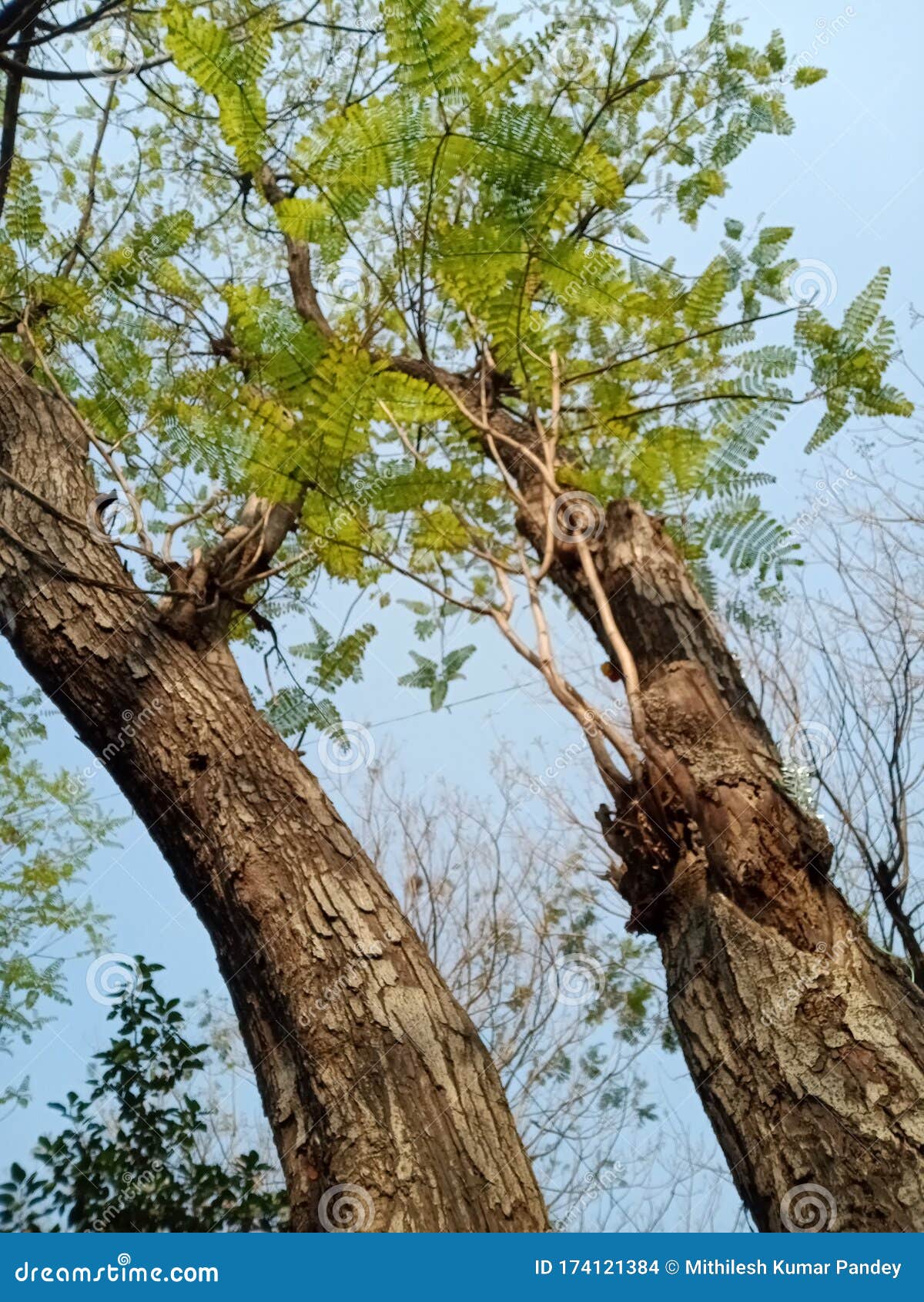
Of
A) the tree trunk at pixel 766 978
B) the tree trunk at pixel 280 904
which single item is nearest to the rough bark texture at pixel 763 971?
the tree trunk at pixel 766 978

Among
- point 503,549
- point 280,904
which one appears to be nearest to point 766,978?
point 280,904

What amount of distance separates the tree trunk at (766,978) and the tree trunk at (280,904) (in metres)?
0.47

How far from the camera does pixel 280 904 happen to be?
2.30 meters

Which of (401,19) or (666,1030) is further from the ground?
(401,19)

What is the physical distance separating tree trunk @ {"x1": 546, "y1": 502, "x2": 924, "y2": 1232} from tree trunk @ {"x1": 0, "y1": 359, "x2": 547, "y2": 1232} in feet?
Result: 1.53

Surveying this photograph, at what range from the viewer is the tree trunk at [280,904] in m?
1.93

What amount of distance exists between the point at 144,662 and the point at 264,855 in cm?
70

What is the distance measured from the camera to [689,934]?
2.27m

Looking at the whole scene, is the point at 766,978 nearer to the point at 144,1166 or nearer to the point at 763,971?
the point at 763,971

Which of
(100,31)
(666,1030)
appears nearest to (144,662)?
(666,1030)

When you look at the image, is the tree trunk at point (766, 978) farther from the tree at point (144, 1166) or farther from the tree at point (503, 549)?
the tree at point (144, 1166)

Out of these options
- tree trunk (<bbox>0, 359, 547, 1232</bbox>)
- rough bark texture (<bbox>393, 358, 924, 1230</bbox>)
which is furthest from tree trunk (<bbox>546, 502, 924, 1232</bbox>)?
tree trunk (<bbox>0, 359, 547, 1232</bbox>)

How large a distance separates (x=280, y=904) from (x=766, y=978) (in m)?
1.08

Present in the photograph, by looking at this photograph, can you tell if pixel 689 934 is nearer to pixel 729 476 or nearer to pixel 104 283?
pixel 729 476
